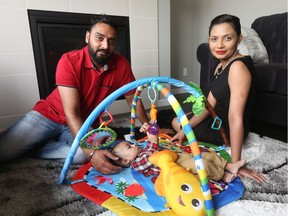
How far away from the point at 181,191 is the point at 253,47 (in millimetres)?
1551

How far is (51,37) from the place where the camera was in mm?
1912

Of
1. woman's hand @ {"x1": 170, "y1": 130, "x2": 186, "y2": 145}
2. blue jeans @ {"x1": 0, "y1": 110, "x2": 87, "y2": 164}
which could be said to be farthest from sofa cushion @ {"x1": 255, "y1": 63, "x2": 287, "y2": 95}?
blue jeans @ {"x1": 0, "y1": 110, "x2": 87, "y2": 164}

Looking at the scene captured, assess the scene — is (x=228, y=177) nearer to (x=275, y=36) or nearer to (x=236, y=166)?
(x=236, y=166)

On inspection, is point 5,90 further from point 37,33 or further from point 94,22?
point 94,22

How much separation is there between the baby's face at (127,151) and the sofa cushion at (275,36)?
1.58m

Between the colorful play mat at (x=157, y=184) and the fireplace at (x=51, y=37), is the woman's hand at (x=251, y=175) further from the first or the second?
the fireplace at (x=51, y=37)

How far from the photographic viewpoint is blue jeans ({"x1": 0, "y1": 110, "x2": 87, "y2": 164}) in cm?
120

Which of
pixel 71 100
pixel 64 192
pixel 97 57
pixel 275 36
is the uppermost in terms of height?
pixel 275 36

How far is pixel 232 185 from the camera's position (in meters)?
0.96

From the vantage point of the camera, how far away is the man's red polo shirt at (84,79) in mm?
1167

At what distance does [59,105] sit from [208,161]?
33.3 inches

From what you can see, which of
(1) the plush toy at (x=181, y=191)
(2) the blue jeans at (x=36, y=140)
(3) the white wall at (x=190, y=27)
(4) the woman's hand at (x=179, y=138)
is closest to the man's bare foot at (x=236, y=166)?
(1) the plush toy at (x=181, y=191)

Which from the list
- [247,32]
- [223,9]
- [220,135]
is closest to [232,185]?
[220,135]

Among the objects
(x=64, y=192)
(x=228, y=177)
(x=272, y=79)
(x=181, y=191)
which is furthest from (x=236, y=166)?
(x=272, y=79)
